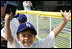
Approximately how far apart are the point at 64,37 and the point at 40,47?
2.29 m

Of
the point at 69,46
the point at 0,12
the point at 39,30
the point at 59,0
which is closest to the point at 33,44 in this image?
the point at 0,12

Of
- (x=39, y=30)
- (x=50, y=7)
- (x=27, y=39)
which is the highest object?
(x=27, y=39)

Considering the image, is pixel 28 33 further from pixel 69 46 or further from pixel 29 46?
pixel 69 46

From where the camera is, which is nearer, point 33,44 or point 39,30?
point 33,44

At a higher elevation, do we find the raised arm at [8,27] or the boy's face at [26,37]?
the raised arm at [8,27]

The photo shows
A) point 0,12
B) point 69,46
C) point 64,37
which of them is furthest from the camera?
point 64,37

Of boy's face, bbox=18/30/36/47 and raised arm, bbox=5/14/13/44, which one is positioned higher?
raised arm, bbox=5/14/13/44

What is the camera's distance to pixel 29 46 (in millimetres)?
1814

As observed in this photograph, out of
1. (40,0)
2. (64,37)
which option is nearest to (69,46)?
(64,37)

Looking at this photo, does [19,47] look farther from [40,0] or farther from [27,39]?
[40,0]

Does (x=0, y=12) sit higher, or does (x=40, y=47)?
(x=0, y=12)

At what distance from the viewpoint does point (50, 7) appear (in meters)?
19.3

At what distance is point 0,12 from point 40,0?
15.9 meters

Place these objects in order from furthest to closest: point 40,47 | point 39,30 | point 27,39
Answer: point 39,30, point 40,47, point 27,39
